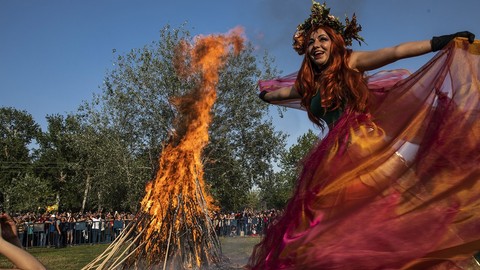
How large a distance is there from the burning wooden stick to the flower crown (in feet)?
14.5

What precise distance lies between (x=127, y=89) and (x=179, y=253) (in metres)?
21.1

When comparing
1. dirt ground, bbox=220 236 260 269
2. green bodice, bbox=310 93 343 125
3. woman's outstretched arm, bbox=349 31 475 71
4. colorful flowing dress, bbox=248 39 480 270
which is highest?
woman's outstretched arm, bbox=349 31 475 71

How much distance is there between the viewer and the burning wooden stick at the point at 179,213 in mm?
7930

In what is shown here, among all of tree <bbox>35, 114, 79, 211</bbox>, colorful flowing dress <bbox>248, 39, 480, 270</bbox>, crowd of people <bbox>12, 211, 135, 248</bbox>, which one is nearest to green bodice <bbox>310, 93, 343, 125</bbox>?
colorful flowing dress <bbox>248, 39, 480, 270</bbox>

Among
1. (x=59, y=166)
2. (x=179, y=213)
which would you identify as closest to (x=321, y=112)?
(x=179, y=213)

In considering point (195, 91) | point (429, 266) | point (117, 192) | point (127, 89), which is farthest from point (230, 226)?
point (429, 266)

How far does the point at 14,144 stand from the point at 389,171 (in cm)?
8690

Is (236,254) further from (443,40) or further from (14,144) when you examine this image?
(14,144)

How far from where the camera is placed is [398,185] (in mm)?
3096

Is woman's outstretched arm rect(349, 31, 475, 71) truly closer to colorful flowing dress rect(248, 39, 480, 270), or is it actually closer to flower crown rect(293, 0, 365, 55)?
colorful flowing dress rect(248, 39, 480, 270)

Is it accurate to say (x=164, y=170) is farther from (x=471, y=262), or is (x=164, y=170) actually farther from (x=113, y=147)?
(x=113, y=147)

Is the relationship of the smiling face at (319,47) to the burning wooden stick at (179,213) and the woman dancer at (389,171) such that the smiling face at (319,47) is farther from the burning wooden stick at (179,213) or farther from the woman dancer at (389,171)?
the burning wooden stick at (179,213)

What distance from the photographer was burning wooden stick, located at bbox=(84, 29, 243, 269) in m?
7.93

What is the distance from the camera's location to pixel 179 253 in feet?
27.0
